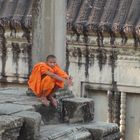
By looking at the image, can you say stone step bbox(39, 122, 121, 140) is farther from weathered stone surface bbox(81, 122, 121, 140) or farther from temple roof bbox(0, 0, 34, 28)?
temple roof bbox(0, 0, 34, 28)

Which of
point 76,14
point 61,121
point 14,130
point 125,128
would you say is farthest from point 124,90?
point 14,130

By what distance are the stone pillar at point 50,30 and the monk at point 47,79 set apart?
0.51 metres

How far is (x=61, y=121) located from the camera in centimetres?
1076

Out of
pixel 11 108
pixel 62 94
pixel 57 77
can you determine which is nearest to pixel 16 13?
pixel 62 94

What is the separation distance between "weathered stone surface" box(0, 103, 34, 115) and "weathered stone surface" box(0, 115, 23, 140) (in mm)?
451

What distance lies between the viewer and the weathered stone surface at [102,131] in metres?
10.4

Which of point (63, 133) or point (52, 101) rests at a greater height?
point (52, 101)

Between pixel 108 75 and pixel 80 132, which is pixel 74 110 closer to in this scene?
pixel 80 132

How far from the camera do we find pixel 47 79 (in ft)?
34.2

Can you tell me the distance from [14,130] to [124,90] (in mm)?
6384

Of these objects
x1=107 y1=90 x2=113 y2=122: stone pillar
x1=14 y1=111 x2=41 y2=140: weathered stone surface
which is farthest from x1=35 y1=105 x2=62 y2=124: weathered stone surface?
x1=107 y1=90 x2=113 y2=122: stone pillar

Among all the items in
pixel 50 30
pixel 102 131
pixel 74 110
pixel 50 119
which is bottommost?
pixel 102 131

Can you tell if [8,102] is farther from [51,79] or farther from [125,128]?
[125,128]

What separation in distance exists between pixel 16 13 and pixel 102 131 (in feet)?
20.8
